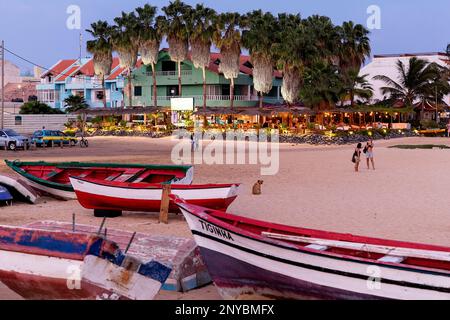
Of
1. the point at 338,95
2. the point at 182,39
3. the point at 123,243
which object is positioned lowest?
the point at 123,243

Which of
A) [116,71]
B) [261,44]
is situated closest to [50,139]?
[261,44]

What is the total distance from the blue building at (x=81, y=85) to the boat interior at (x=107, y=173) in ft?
201

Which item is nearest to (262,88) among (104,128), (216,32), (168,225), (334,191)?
(216,32)

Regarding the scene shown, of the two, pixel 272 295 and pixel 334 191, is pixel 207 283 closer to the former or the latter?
pixel 272 295

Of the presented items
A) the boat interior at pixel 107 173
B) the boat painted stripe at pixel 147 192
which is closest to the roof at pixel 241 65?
the boat interior at pixel 107 173

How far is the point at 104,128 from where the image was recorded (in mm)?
70000

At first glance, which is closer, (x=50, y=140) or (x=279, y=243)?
(x=279, y=243)

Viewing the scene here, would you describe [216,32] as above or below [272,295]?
above

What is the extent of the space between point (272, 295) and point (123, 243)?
9.08 ft

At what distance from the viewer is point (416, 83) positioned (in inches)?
2862

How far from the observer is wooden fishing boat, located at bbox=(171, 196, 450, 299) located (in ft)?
26.5

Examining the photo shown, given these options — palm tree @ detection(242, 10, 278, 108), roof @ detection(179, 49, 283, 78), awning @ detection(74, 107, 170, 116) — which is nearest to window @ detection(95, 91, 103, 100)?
roof @ detection(179, 49, 283, 78)

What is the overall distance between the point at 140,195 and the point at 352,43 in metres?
57.1

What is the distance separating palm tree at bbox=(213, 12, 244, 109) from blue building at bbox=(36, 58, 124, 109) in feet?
58.9
